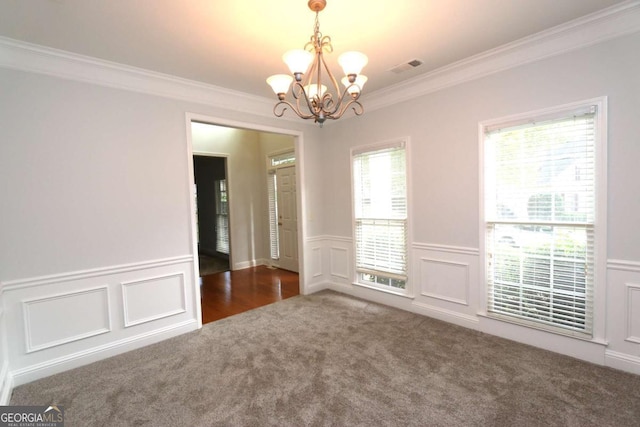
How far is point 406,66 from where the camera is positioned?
315 centimetres

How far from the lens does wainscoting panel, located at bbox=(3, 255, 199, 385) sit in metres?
2.53

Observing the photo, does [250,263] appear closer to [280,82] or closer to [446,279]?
[446,279]

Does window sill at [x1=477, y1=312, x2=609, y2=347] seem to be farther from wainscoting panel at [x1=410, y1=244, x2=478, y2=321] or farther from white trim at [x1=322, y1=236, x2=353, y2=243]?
white trim at [x1=322, y1=236, x2=353, y2=243]

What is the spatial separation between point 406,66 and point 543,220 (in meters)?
1.99

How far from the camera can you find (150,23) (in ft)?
7.48

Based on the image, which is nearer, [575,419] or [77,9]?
[575,419]

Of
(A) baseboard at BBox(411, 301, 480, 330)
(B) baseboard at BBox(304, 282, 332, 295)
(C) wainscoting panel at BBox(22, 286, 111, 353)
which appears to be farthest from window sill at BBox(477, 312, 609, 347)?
(C) wainscoting panel at BBox(22, 286, 111, 353)

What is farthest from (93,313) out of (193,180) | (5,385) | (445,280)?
(445,280)

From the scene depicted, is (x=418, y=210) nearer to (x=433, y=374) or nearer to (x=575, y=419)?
(x=433, y=374)

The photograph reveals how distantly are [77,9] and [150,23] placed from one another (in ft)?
1.44

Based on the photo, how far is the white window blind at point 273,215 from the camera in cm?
645

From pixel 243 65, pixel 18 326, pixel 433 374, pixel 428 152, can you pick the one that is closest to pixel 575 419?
pixel 433 374

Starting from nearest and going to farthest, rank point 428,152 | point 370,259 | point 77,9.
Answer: point 77,9 → point 428,152 → point 370,259

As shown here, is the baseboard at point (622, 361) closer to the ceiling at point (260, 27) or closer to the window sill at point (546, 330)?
the window sill at point (546, 330)
